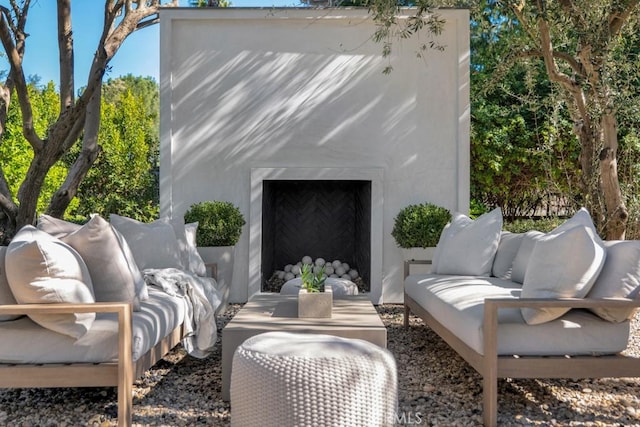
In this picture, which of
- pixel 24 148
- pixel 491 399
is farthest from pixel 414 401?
pixel 24 148

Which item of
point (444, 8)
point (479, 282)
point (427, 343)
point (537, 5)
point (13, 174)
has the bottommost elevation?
point (427, 343)

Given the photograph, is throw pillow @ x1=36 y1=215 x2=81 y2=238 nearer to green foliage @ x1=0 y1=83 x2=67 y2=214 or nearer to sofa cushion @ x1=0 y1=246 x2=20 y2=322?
sofa cushion @ x1=0 y1=246 x2=20 y2=322

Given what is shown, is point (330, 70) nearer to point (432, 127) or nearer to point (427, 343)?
point (432, 127)

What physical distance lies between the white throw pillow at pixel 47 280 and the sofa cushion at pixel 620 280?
2.54m

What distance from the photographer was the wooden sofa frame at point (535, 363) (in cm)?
262

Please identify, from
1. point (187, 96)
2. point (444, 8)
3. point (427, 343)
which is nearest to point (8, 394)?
point (427, 343)

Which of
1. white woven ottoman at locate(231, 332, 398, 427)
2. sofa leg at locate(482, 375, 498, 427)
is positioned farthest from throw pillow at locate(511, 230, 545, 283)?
white woven ottoman at locate(231, 332, 398, 427)

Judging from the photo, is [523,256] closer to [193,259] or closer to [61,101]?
[193,259]

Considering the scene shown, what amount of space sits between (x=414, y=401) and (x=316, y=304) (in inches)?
30.8

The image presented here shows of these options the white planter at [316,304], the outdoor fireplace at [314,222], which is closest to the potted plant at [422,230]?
the outdoor fireplace at [314,222]

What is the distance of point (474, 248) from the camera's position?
14.6ft

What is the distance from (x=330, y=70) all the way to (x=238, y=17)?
1.23 metres

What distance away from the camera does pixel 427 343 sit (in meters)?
4.34

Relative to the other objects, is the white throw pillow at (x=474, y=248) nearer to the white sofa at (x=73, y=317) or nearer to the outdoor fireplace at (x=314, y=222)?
the outdoor fireplace at (x=314, y=222)
